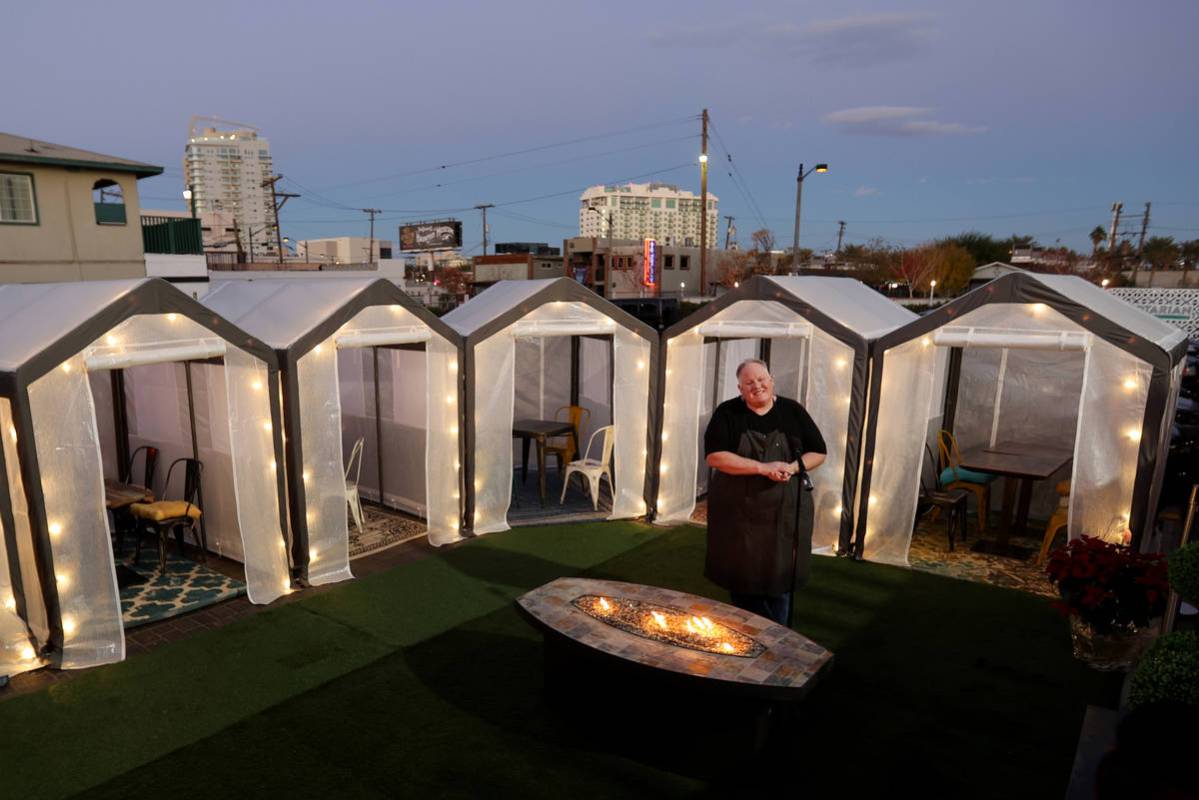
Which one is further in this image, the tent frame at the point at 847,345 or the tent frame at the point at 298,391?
the tent frame at the point at 847,345

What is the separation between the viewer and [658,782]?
3961mm

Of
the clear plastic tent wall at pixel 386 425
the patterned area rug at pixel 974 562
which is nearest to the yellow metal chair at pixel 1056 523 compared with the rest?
the patterned area rug at pixel 974 562

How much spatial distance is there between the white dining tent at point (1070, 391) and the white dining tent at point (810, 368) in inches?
7.7

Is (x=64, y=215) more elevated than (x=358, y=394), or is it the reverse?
(x=64, y=215)

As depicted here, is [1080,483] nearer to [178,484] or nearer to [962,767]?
[962,767]

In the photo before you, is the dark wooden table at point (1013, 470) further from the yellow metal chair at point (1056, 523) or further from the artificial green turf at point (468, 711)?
the artificial green turf at point (468, 711)

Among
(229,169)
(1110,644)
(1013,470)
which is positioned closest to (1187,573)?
(1110,644)

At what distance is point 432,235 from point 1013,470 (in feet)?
174

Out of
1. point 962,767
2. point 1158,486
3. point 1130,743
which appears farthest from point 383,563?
point 1158,486

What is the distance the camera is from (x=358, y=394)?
888 centimetres

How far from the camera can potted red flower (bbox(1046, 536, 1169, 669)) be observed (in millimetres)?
4828

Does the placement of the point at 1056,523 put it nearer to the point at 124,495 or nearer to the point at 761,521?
the point at 761,521

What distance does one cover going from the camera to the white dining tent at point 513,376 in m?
7.77

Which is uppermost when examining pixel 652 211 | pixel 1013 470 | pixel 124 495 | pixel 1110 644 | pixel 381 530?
pixel 652 211
